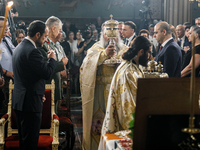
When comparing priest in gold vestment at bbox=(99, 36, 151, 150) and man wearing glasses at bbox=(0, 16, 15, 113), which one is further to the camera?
man wearing glasses at bbox=(0, 16, 15, 113)

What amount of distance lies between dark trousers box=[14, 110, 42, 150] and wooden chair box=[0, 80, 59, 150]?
0.67 feet

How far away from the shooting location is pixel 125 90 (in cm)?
239

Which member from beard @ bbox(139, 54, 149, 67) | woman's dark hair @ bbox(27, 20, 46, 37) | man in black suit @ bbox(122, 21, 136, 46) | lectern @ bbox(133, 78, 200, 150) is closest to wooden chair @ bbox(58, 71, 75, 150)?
woman's dark hair @ bbox(27, 20, 46, 37)

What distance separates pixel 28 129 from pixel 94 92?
1298 mm

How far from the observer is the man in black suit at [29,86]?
2.66 m

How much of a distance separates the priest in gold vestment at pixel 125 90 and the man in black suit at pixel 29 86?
28.4 inches

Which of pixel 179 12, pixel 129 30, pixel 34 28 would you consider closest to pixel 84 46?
pixel 179 12

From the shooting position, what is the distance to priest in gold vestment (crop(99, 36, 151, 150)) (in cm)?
233

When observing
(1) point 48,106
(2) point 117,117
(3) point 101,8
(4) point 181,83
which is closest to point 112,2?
(3) point 101,8

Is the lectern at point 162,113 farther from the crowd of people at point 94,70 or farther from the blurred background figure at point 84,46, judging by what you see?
the blurred background figure at point 84,46

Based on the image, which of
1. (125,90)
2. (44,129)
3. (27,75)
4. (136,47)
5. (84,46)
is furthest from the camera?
(84,46)

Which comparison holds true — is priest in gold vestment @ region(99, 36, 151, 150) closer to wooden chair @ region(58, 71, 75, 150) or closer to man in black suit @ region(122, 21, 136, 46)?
wooden chair @ region(58, 71, 75, 150)

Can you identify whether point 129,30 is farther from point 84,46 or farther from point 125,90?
point 84,46

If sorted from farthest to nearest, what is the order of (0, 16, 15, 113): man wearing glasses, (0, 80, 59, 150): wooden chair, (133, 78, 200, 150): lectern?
(0, 16, 15, 113): man wearing glasses
(0, 80, 59, 150): wooden chair
(133, 78, 200, 150): lectern
